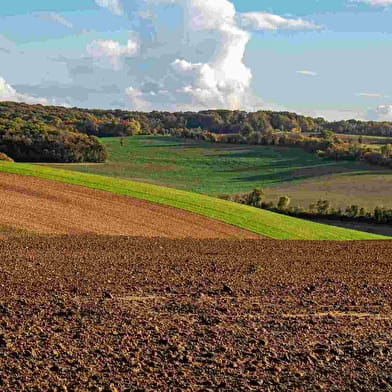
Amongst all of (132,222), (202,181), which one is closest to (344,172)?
(202,181)

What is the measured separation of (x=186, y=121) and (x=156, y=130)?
1205 cm

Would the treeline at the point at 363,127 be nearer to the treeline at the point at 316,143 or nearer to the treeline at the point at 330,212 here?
the treeline at the point at 316,143

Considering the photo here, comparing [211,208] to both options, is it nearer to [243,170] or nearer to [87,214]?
[87,214]

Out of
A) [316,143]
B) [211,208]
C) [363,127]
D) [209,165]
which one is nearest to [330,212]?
[211,208]

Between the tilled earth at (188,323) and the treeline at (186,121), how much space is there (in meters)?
84.4

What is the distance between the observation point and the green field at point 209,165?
76.4 m

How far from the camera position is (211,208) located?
3541 cm

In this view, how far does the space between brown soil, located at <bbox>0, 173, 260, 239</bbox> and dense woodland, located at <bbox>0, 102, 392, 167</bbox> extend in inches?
1619

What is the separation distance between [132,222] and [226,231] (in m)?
4.50

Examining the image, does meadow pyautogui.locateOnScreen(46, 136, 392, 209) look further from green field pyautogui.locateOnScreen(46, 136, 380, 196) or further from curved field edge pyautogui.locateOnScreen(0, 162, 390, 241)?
curved field edge pyautogui.locateOnScreen(0, 162, 390, 241)

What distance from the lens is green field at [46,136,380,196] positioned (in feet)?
251

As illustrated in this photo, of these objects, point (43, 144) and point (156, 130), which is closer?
point (43, 144)

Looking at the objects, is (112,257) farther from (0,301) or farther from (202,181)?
(202,181)

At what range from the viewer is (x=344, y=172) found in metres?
83.4
